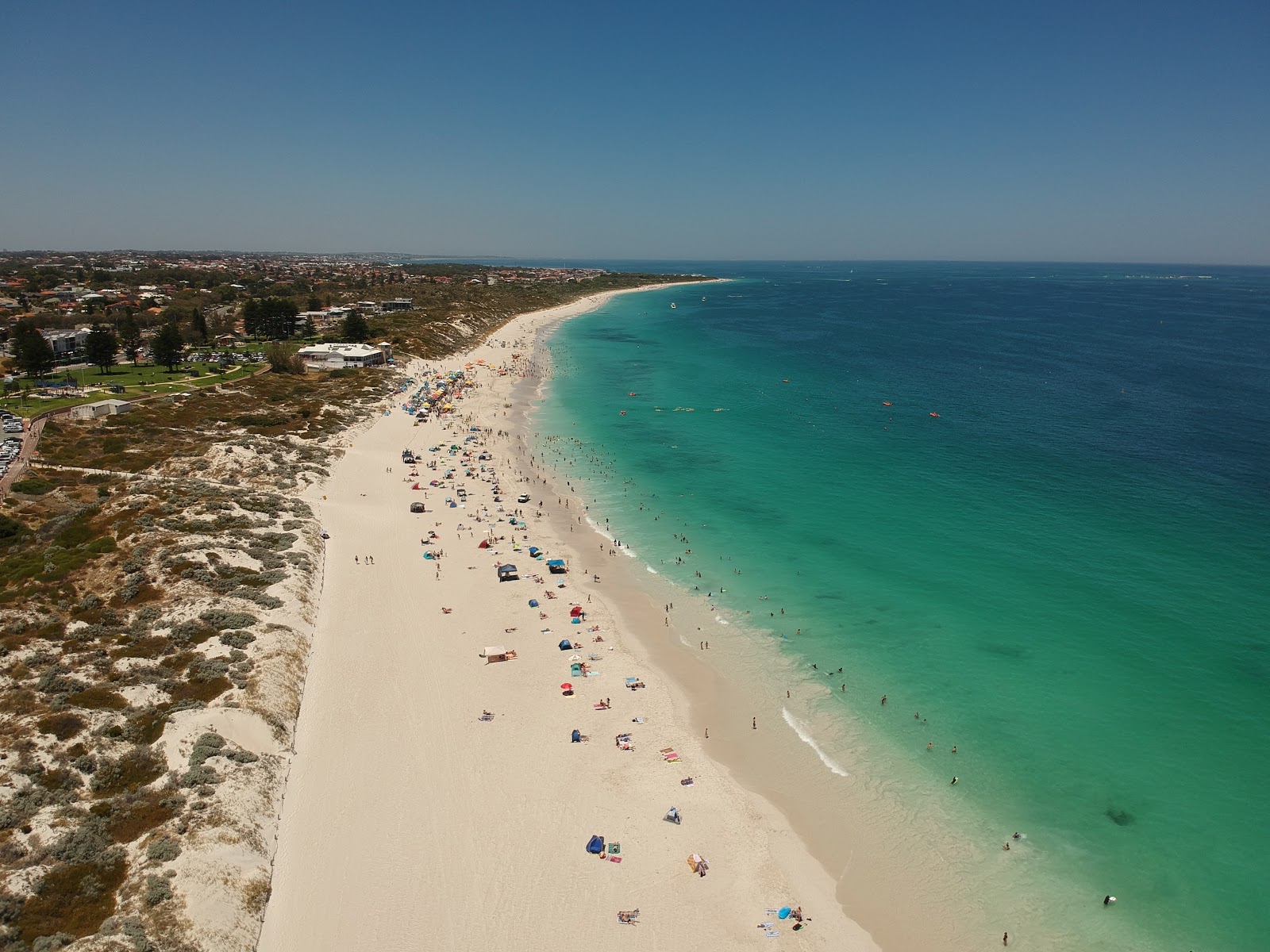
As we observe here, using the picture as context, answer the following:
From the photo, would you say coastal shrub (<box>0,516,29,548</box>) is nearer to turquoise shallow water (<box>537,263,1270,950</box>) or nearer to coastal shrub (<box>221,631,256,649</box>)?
coastal shrub (<box>221,631,256,649</box>)

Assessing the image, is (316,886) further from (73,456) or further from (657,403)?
(657,403)

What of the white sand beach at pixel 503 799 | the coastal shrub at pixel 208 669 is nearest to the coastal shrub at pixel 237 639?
the coastal shrub at pixel 208 669

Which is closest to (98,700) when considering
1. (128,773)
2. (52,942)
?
(128,773)

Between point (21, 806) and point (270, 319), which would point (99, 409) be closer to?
point (21, 806)

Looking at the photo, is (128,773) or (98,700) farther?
(98,700)

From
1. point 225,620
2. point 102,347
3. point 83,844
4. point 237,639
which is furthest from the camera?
point 102,347

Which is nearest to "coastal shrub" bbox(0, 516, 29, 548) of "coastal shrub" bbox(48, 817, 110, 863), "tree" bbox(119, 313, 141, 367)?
"coastal shrub" bbox(48, 817, 110, 863)

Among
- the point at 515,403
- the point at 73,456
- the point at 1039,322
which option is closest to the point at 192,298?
the point at 515,403
